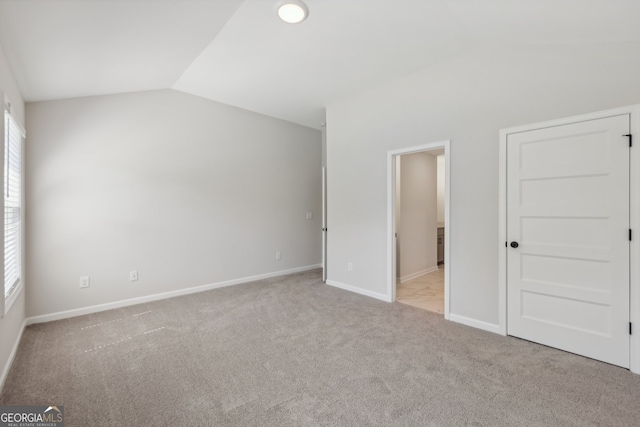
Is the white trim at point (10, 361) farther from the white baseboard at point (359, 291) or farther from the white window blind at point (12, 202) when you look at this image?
the white baseboard at point (359, 291)

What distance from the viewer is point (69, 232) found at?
11.0ft

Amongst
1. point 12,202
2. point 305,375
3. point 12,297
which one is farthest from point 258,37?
point 12,297

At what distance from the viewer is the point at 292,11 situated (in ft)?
7.72

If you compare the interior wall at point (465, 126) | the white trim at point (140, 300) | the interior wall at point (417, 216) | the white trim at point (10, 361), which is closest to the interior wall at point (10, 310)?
the white trim at point (10, 361)

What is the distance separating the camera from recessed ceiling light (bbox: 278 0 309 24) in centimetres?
227

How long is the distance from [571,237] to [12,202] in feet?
15.9

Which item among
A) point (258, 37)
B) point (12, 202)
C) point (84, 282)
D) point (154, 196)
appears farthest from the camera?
point (154, 196)

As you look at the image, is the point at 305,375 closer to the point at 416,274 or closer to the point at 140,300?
the point at 140,300

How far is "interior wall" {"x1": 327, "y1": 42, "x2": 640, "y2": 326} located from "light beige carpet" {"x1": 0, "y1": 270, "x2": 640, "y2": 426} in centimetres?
75

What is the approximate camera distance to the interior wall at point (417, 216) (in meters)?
4.97

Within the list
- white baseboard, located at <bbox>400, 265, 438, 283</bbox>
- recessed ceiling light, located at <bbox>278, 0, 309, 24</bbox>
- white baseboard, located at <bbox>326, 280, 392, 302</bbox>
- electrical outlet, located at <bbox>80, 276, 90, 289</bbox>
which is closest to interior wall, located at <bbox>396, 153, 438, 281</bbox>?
white baseboard, located at <bbox>400, 265, 438, 283</bbox>

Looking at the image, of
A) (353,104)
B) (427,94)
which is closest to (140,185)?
(353,104)

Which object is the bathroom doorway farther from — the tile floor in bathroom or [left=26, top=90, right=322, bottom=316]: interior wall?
[left=26, top=90, right=322, bottom=316]: interior wall

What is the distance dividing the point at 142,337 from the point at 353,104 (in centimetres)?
379
